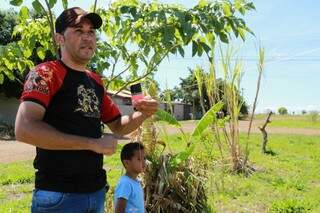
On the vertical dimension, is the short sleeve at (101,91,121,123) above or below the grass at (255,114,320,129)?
above

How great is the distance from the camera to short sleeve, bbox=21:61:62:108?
206 centimetres

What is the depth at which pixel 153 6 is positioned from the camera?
3.28 meters

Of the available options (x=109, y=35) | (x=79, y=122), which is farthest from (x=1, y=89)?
(x=79, y=122)

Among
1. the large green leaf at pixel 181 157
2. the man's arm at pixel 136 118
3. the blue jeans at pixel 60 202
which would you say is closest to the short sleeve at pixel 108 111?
the man's arm at pixel 136 118

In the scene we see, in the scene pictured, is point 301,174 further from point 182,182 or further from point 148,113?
point 148,113

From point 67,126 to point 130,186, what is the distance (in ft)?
5.32

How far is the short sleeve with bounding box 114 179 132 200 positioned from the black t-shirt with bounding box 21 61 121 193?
1.34 m

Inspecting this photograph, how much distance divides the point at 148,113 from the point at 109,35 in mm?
1446

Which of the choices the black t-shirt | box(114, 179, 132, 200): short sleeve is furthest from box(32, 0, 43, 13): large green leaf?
box(114, 179, 132, 200): short sleeve

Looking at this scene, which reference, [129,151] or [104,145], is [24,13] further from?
[104,145]

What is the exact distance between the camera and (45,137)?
1.93m

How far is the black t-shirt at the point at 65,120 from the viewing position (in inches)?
83.3

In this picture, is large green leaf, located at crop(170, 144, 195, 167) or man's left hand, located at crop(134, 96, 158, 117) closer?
man's left hand, located at crop(134, 96, 158, 117)

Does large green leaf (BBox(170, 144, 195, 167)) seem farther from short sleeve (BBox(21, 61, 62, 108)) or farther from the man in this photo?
short sleeve (BBox(21, 61, 62, 108))
